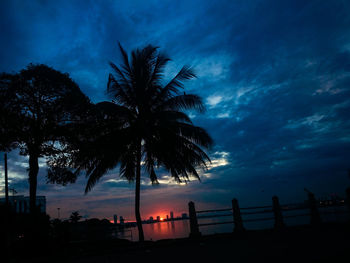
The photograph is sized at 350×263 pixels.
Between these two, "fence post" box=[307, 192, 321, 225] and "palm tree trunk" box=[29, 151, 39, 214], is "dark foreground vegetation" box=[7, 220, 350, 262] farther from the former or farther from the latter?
"palm tree trunk" box=[29, 151, 39, 214]

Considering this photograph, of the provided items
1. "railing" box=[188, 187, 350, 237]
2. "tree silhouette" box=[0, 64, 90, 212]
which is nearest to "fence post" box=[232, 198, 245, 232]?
"railing" box=[188, 187, 350, 237]

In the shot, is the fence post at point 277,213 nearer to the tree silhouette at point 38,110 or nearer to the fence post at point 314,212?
the fence post at point 314,212

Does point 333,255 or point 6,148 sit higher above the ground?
point 6,148

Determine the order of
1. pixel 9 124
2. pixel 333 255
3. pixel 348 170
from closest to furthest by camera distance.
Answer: pixel 333 255 < pixel 9 124 < pixel 348 170

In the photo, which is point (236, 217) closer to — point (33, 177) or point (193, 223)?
point (193, 223)

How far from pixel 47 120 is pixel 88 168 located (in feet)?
11.3

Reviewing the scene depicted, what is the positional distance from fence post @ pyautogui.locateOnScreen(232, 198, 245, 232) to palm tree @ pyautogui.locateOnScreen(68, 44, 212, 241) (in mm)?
2562

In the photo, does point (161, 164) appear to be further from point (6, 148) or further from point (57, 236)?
point (6, 148)

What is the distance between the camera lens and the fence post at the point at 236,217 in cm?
1261

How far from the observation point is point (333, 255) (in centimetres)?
625

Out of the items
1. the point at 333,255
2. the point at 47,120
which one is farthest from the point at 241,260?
the point at 47,120

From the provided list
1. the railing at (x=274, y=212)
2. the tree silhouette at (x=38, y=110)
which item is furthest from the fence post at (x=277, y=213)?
the tree silhouette at (x=38, y=110)

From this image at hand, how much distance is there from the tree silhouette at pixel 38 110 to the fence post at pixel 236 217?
989 centimetres

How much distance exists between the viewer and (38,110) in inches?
510
